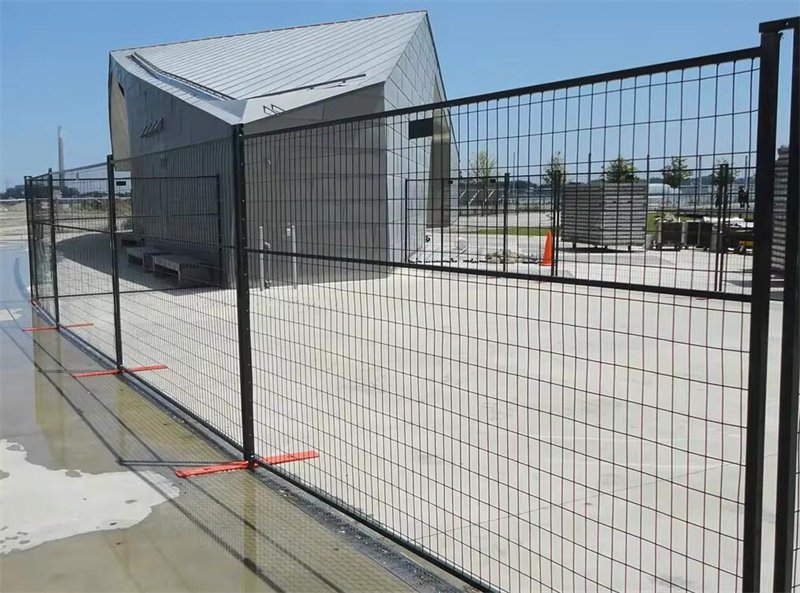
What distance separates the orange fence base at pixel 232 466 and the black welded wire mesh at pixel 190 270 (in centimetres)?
46

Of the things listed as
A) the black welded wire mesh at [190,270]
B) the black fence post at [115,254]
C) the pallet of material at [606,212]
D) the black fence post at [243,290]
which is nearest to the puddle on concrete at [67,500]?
the black fence post at [243,290]

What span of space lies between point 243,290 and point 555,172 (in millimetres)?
2965

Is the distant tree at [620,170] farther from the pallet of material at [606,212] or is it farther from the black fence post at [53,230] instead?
the black fence post at [53,230]

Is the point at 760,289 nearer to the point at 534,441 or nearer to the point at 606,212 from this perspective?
the point at 606,212

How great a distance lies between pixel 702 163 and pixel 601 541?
2399mm

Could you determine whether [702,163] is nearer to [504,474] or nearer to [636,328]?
[504,474]

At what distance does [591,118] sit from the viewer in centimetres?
288

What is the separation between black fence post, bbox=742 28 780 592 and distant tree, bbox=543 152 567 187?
81 centimetres

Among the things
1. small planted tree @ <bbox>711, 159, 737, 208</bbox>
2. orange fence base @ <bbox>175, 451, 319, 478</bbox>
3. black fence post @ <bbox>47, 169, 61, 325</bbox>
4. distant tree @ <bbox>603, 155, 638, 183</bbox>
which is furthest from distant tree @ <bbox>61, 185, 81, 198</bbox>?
→ small planted tree @ <bbox>711, 159, 737, 208</bbox>

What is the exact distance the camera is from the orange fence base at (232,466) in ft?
17.1

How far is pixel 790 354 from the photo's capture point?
7.70 feet

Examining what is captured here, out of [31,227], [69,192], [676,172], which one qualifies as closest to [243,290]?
[676,172]

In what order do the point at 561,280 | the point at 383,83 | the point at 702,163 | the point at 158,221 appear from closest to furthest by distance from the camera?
1. the point at 702,163
2. the point at 561,280
3. the point at 158,221
4. the point at 383,83

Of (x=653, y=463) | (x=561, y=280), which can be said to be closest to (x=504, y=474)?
(x=653, y=463)
